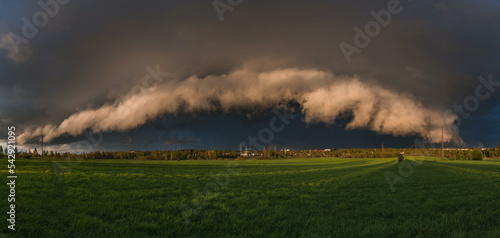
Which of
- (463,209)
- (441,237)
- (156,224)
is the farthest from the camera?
(463,209)

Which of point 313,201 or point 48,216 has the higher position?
point 48,216

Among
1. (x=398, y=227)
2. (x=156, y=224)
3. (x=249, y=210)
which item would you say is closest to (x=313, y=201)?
(x=249, y=210)

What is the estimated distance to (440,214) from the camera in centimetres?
1085

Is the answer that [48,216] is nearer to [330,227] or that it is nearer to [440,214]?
[330,227]

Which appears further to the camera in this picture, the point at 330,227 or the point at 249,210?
the point at 249,210

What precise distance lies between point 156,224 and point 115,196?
6.43 metres

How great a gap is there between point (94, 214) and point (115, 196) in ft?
14.0

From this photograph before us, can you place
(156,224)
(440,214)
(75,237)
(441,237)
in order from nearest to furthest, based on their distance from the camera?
(75,237), (441,237), (156,224), (440,214)

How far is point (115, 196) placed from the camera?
13734 mm

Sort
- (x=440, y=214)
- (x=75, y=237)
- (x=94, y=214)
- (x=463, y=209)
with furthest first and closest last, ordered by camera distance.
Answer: (x=463, y=209) < (x=440, y=214) < (x=94, y=214) < (x=75, y=237)

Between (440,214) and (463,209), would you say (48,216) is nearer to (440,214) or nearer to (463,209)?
(440,214)

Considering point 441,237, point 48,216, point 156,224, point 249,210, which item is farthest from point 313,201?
point 48,216

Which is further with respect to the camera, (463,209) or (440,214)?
(463,209)

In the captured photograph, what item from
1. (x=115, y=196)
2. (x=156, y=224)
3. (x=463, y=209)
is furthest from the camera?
(x=115, y=196)
